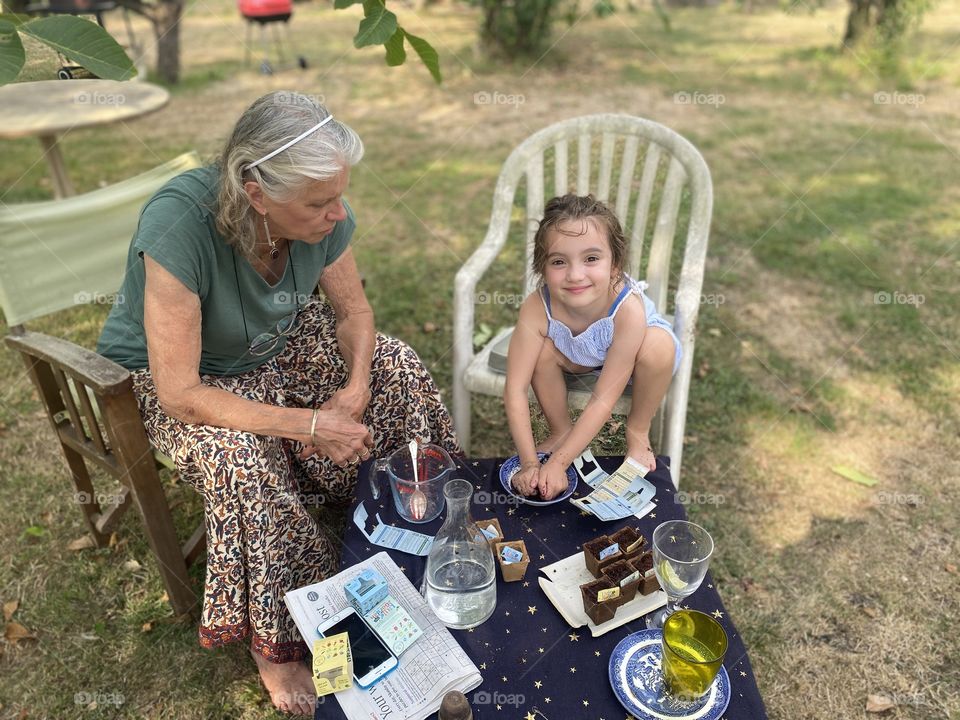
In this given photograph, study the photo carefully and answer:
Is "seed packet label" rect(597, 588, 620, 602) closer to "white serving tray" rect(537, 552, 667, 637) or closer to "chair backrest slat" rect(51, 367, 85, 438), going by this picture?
"white serving tray" rect(537, 552, 667, 637)

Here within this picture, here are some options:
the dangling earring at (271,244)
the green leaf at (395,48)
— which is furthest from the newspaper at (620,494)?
the green leaf at (395,48)

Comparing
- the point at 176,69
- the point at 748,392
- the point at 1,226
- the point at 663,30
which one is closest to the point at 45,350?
the point at 1,226

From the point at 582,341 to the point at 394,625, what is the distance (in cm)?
114

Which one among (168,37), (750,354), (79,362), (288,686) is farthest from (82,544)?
(168,37)

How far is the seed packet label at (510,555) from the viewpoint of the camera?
188cm

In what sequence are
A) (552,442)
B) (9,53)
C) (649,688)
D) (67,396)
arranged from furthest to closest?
(552,442)
(67,396)
(649,688)
(9,53)

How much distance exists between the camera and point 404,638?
172 centimetres

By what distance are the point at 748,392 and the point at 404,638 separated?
95.2 inches

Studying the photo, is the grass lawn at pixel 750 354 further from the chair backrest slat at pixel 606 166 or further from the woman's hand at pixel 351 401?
the chair backrest slat at pixel 606 166

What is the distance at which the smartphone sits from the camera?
164 cm

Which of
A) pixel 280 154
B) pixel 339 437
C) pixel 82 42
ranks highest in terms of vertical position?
pixel 82 42

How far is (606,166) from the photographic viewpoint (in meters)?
3.19

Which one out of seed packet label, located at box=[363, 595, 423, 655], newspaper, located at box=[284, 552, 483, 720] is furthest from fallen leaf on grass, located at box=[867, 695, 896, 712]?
seed packet label, located at box=[363, 595, 423, 655]

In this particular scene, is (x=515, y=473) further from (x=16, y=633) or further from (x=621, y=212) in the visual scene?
(x=16, y=633)
